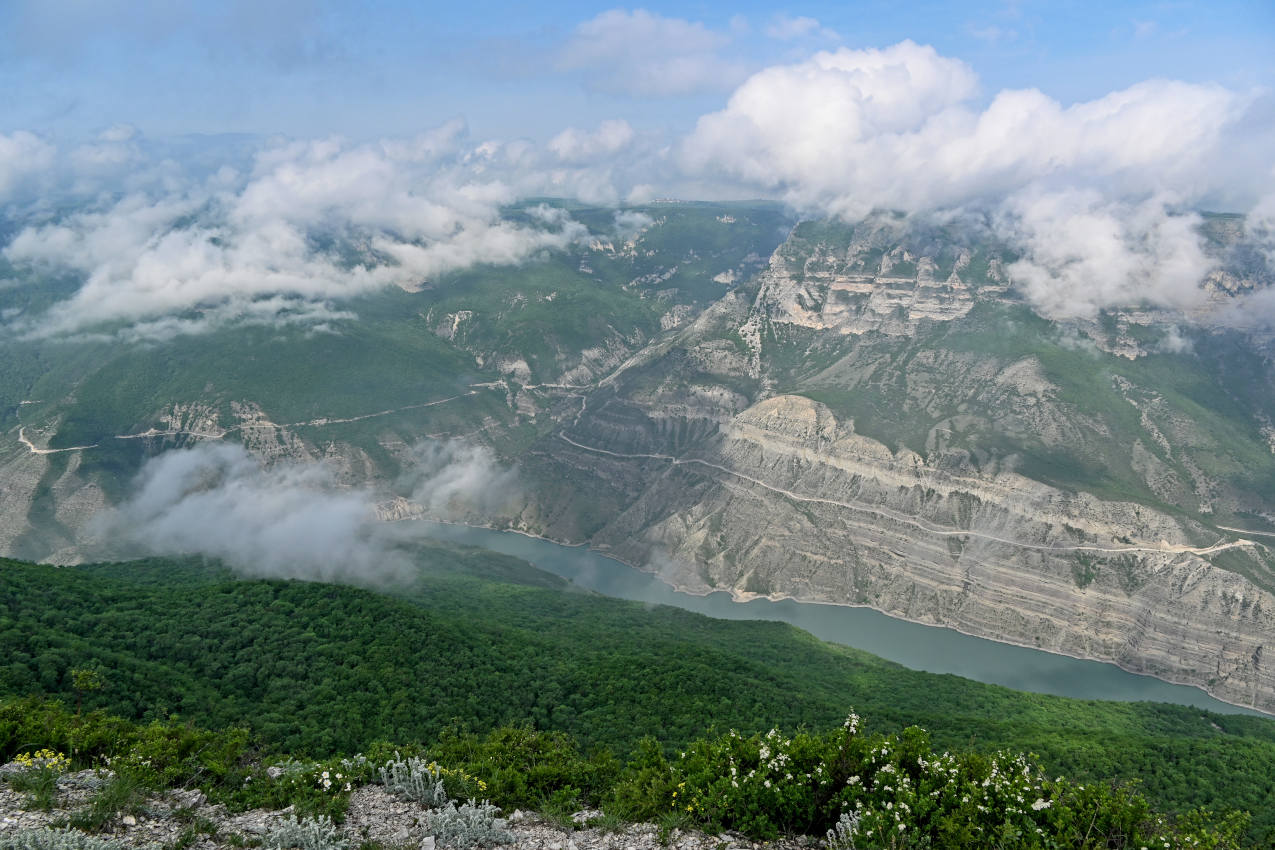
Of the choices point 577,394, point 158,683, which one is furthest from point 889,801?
point 577,394

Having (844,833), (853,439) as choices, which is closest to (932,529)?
A: (853,439)

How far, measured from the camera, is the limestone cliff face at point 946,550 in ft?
277

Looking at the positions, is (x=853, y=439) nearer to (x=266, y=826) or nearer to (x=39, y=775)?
(x=266, y=826)

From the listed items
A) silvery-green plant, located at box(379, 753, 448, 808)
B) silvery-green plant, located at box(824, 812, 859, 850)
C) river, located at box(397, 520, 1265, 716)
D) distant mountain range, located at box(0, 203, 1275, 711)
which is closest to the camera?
silvery-green plant, located at box(824, 812, 859, 850)

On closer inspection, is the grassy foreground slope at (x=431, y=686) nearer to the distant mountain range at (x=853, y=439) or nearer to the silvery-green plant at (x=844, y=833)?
the silvery-green plant at (x=844, y=833)

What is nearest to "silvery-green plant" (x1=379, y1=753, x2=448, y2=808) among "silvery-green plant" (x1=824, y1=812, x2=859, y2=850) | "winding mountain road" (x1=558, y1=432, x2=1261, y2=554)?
"silvery-green plant" (x1=824, y1=812, x2=859, y2=850)

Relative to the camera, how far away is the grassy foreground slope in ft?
114

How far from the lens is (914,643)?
304 feet

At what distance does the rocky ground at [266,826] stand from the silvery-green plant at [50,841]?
0.64 metres

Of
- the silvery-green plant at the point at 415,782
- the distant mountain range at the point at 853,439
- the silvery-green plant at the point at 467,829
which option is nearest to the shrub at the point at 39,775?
the silvery-green plant at the point at 415,782

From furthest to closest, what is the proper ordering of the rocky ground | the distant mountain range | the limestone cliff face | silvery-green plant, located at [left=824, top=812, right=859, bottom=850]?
the distant mountain range
the limestone cliff face
silvery-green plant, located at [left=824, top=812, right=859, bottom=850]
the rocky ground

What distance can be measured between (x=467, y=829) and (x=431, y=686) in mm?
28267

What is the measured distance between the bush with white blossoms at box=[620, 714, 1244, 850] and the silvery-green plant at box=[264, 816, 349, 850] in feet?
23.8

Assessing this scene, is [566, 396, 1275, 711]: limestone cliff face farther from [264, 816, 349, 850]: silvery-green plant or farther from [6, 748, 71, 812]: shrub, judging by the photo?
[6, 748, 71, 812]: shrub
